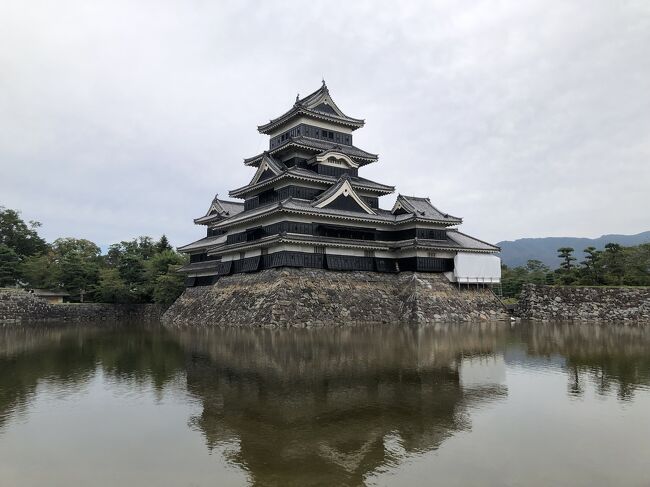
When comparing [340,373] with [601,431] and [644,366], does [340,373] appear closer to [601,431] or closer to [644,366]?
[601,431]

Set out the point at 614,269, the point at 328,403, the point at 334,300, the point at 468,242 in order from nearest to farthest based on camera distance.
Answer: the point at 328,403, the point at 334,300, the point at 614,269, the point at 468,242

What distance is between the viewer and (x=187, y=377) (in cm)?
1388

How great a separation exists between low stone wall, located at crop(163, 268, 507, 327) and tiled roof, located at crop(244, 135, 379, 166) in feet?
37.0

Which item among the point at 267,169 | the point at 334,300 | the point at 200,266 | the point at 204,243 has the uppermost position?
the point at 267,169

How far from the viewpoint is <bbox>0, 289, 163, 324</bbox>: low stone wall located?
45656 millimetres

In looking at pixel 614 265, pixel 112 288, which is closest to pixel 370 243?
pixel 614 265

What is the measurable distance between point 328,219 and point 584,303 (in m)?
21.0

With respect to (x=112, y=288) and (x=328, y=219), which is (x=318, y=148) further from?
(x=112, y=288)

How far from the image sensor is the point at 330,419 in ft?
29.5

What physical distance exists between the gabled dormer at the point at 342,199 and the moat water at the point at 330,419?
1972 cm

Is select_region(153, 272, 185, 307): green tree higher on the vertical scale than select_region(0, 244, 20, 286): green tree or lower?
lower

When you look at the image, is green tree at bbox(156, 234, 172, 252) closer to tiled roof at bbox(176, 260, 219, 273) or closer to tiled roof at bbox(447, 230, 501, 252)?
tiled roof at bbox(176, 260, 219, 273)

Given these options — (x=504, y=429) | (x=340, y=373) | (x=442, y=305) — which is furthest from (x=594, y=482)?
(x=442, y=305)

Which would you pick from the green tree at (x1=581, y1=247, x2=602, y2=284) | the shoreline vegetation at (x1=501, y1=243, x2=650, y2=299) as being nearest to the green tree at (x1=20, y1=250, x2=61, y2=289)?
the shoreline vegetation at (x1=501, y1=243, x2=650, y2=299)
